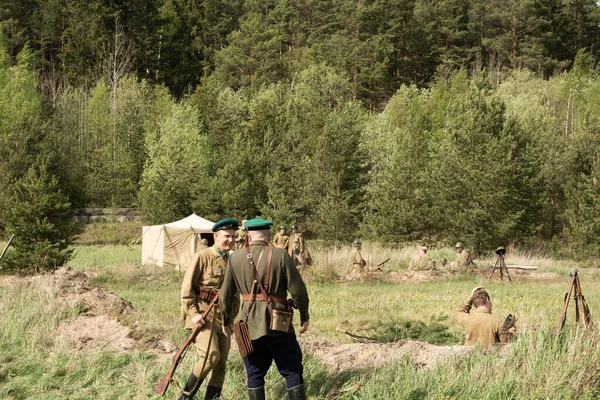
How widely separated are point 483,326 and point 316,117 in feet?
156

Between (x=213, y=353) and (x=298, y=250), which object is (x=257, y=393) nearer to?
(x=213, y=353)

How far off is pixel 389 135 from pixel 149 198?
1904 cm

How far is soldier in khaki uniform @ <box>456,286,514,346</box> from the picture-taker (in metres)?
7.89

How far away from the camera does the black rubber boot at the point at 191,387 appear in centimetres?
664

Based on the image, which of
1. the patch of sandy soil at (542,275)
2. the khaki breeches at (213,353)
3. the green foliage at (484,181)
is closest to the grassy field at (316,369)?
the khaki breeches at (213,353)

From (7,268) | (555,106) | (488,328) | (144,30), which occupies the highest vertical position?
(144,30)

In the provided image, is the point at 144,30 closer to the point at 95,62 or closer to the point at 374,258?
the point at 95,62

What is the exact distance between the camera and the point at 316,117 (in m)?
54.7

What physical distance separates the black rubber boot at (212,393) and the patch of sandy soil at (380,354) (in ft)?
4.15

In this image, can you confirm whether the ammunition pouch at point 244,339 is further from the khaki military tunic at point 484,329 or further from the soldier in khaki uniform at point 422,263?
the soldier in khaki uniform at point 422,263

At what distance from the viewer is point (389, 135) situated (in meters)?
50.9

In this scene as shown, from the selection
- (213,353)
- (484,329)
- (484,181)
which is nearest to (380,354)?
(484,329)

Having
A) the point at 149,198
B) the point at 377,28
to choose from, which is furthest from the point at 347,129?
the point at 377,28

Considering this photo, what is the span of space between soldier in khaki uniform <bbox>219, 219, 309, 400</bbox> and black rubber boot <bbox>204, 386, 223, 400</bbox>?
0.79 m
